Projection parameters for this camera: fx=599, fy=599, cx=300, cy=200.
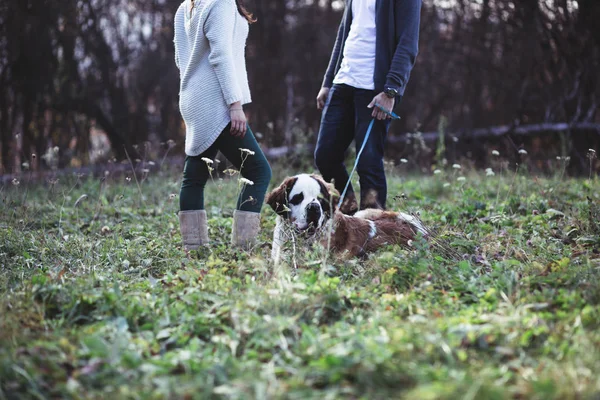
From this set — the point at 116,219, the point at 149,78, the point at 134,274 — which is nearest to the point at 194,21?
the point at 134,274

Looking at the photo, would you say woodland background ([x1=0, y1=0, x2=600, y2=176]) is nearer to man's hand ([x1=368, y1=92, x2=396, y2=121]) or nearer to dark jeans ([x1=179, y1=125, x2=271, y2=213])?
man's hand ([x1=368, y1=92, x2=396, y2=121])

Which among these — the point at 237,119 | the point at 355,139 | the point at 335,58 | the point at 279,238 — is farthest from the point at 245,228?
the point at 335,58

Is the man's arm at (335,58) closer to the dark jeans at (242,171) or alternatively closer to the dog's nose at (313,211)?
the dark jeans at (242,171)

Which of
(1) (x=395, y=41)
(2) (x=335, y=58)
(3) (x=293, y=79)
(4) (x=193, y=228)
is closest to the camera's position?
(4) (x=193, y=228)

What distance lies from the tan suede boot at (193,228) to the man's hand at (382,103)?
1441mm

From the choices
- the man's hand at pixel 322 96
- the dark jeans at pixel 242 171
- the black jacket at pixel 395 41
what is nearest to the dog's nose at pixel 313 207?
the dark jeans at pixel 242 171

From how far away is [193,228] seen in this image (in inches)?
167

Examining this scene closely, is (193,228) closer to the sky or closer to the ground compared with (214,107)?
closer to the ground

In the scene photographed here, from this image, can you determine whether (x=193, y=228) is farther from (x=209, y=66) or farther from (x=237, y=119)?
(x=209, y=66)

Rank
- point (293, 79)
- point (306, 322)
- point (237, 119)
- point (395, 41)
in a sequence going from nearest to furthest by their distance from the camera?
point (306, 322), point (237, 119), point (395, 41), point (293, 79)

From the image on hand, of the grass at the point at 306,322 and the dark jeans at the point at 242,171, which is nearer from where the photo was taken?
the grass at the point at 306,322

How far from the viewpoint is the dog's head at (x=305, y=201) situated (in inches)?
157

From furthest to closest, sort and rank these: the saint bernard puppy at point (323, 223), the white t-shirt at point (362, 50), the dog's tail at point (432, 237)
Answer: the white t-shirt at point (362, 50) < the saint bernard puppy at point (323, 223) < the dog's tail at point (432, 237)

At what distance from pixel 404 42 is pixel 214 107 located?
148cm
